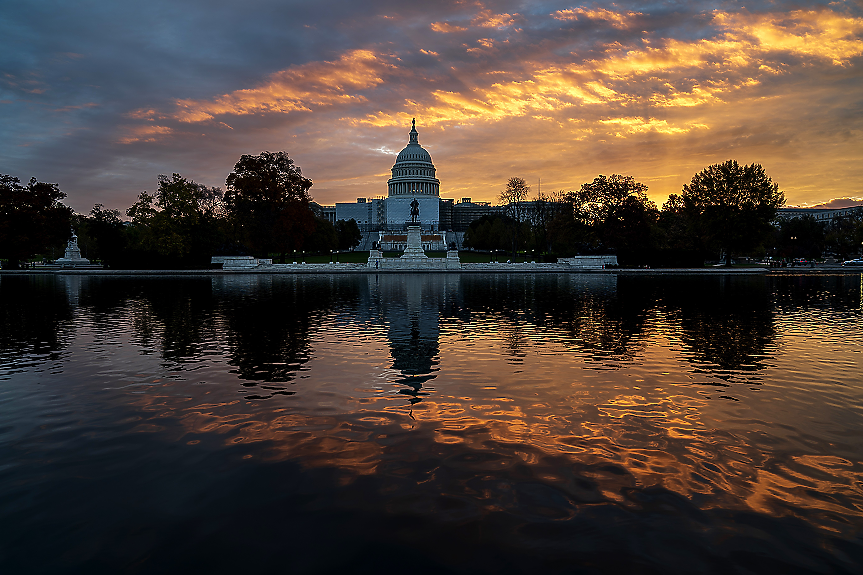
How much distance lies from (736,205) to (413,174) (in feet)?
415

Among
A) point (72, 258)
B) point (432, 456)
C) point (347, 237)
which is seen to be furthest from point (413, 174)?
point (432, 456)

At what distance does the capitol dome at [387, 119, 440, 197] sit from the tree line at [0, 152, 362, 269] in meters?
111

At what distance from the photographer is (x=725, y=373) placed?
12.8m

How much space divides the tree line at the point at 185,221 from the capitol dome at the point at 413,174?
4354 inches

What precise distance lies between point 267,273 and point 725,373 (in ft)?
205

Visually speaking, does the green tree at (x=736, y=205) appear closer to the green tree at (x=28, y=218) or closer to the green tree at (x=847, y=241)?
the green tree at (x=847, y=241)

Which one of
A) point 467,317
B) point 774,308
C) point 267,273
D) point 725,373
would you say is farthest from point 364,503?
point 267,273

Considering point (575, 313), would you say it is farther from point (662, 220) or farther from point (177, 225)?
point (662, 220)

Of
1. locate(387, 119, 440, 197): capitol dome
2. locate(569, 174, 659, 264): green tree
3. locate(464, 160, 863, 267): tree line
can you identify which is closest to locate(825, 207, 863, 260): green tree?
locate(464, 160, 863, 267): tree line

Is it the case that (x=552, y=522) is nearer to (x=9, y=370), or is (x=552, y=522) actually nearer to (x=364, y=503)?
(x=364, y=503)

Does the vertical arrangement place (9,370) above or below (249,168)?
below

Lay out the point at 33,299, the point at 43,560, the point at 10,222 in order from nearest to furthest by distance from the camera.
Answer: the point at 43,560, the point at 33,299, the point at 10,222

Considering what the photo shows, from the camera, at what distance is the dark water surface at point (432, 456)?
544 cm

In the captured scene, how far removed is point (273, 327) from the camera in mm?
20484
